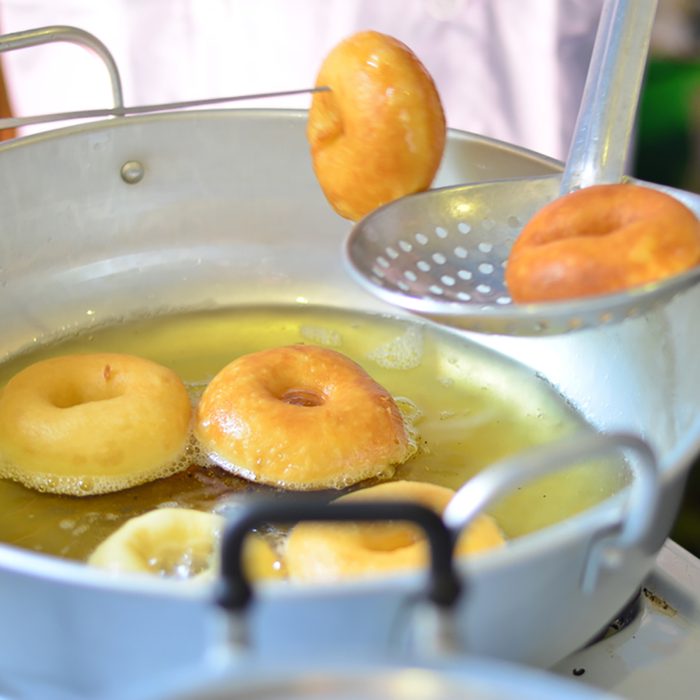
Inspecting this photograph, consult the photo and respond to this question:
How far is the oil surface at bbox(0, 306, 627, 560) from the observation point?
0.72m

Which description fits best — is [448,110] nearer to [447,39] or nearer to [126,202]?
[447,39]

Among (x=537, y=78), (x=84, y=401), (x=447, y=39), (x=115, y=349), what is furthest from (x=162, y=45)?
(x=84, y=401)

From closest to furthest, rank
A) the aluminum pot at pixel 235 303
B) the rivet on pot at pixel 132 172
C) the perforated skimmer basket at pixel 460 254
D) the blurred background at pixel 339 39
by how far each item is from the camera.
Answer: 1. the aluminum pot at pixel 235 303
2. the perforated skimmer basket at pixel 460 254
3. the rivet on pot at pixel 132 172
4. the blurred background at pixel 339 39

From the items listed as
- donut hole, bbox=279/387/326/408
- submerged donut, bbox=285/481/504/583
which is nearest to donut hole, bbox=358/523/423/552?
submerged donut, bbox=285/481/504/583

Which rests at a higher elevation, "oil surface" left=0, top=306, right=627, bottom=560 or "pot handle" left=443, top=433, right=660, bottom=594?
"pot handle" left=443, top=433, right=660, bottom=594

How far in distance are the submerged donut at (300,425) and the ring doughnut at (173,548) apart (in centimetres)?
10

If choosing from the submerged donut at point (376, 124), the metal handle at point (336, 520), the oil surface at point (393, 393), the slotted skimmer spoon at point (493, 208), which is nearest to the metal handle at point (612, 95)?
the slotted skimmer spoon at point (493, 208)

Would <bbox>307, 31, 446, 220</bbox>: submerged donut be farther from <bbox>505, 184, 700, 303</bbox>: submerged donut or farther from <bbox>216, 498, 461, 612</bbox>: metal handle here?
<bbox>216, 498, 461, 612</bbox>: metal handle

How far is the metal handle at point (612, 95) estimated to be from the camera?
69 centimetres

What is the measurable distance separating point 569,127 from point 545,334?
95 cm

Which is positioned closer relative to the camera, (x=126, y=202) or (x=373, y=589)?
(x=373, y=589)

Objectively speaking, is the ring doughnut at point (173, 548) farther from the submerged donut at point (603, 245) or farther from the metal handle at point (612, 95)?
the metal handle at point (612, 95)

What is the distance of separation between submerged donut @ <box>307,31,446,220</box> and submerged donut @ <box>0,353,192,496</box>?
221mm

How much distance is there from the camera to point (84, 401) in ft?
2.68
